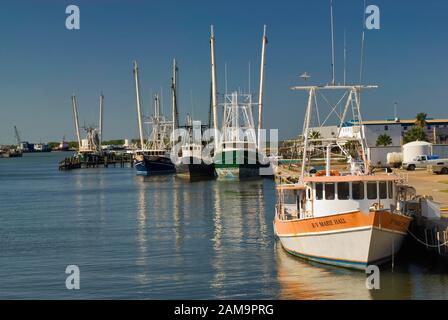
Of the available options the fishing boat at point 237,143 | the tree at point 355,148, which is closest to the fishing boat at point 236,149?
the fishing boat at point 237,143

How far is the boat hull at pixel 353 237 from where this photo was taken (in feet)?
85.8

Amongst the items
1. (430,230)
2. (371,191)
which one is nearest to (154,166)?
(430,230)

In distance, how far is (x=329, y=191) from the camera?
2888cm

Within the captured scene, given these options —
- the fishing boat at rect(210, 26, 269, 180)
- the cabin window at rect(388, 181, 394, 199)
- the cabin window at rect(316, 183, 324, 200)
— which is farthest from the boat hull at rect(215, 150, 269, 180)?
the cabin window at rect(388, 181, 394, 199)

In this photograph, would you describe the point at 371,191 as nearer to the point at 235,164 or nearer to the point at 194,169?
the point at 235,164

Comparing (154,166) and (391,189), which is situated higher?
(391,189)

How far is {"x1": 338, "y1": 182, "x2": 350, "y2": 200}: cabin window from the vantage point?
2850 centimetres

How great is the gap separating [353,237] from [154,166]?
104202 mm

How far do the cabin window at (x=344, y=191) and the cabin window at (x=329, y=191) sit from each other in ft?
0.96

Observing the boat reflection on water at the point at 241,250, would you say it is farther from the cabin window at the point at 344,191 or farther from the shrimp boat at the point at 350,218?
the cabin window at the point at 344,191

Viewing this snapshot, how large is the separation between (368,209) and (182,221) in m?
23.4

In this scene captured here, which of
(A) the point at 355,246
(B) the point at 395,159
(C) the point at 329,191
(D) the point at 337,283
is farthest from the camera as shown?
(B) the point at 395,159

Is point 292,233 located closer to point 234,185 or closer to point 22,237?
point 22,237
